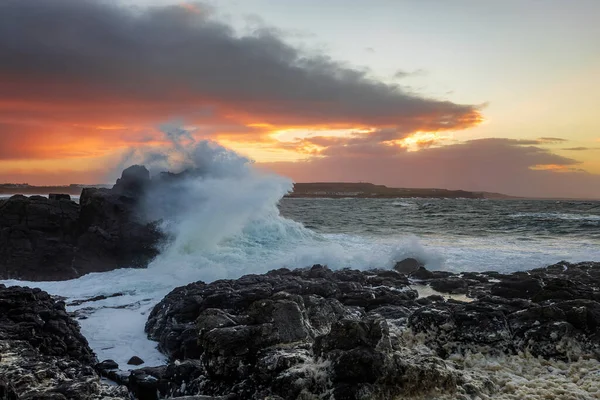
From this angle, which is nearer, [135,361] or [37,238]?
[135,361]

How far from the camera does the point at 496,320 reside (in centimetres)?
918

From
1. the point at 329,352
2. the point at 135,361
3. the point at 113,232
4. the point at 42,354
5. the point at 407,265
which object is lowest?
the point at 135,361

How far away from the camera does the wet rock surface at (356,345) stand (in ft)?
23.1

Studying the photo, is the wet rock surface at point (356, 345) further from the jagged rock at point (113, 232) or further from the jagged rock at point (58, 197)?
the jagged rock at point (58, 197)

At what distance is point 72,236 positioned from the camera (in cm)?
2314

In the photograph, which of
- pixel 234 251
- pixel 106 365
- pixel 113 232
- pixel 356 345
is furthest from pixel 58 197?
pixel 356 345

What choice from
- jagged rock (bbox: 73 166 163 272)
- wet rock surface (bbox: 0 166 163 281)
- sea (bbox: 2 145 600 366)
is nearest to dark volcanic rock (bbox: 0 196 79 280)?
wet rock surface (bbox: 0 166 163 281)

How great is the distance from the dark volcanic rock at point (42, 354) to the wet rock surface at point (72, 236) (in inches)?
402

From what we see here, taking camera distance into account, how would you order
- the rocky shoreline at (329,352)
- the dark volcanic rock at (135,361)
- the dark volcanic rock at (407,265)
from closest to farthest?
the rocky shoreline at (329,352), the dark volcanic rock at (135,361), the dark volcanic rock at (407,265)

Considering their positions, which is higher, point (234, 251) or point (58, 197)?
point (58, 197)

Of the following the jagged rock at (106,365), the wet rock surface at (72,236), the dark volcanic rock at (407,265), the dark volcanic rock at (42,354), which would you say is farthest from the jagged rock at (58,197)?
the jagged rock at (106,365)

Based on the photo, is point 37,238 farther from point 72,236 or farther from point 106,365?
point 106,365

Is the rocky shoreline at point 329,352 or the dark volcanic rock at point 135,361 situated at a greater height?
the rocky shoreline at point 329,352

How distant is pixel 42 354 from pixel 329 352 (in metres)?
5.92
